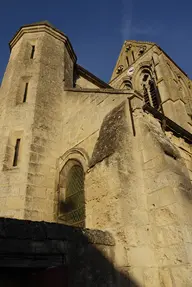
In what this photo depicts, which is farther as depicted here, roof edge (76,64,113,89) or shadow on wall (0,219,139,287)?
roof edge (76,64,113,89)

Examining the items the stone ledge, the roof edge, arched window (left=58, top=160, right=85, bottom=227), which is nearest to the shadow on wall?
the stone ledge

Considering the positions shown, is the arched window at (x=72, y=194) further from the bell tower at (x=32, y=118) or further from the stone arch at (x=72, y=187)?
the bell tower at (x=32, y=118)

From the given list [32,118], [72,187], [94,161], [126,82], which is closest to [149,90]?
[126,82]

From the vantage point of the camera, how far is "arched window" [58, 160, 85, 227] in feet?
17.1

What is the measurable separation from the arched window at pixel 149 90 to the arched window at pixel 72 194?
14.2 m

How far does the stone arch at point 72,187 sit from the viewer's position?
525cm

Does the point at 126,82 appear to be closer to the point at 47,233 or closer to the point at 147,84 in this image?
the point at 147,84

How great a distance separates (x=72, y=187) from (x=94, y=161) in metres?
1.35

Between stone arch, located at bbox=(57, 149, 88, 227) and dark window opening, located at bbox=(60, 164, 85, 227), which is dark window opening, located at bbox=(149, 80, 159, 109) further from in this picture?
dark window opening, located at bbox=(60, 164, 85, 227)

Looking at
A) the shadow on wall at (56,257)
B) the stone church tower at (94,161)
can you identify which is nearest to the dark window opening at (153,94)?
the stone church tower at (94,161)

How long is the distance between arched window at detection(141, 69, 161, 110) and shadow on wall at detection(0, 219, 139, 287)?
16477mm

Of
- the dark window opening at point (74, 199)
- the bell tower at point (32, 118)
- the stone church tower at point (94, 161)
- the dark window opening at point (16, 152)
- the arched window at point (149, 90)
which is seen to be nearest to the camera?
the stone church tower at point (94, 161)

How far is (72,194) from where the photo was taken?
5.63 meters

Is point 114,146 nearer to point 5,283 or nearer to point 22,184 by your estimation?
point 22,184
